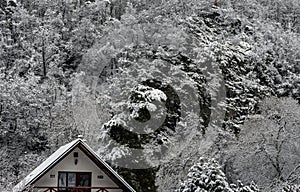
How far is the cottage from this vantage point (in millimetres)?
19672

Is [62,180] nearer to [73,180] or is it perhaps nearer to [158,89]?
[73,180]

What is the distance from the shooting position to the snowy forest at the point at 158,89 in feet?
97.0

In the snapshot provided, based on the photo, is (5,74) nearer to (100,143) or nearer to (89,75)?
(89,75)

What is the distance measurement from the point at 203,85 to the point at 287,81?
9.76 meters

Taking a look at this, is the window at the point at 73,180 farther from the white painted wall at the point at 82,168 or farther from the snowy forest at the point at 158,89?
the snowy forest at the point at 158,89

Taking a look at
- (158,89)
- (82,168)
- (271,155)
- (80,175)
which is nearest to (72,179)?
(80,175)

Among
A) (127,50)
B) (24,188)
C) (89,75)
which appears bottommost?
(89,75)

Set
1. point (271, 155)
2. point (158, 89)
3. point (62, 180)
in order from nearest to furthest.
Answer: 1. point (62, 180)
2. point (271, 155)
3. point (158, 89)

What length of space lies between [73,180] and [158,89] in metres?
19.7

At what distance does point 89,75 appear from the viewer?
45.9 meters

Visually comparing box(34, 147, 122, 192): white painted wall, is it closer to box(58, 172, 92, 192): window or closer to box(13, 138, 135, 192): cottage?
box(13, 138, 135, 192): cottage

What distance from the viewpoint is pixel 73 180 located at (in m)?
20.5

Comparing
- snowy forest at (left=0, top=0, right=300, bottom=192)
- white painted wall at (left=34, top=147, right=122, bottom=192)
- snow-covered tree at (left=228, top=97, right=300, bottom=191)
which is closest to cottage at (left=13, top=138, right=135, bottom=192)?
white painted wall at (left=34, top=147, right=122, bottom=192)

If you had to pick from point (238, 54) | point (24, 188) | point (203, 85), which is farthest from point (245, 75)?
point (24, 188)
